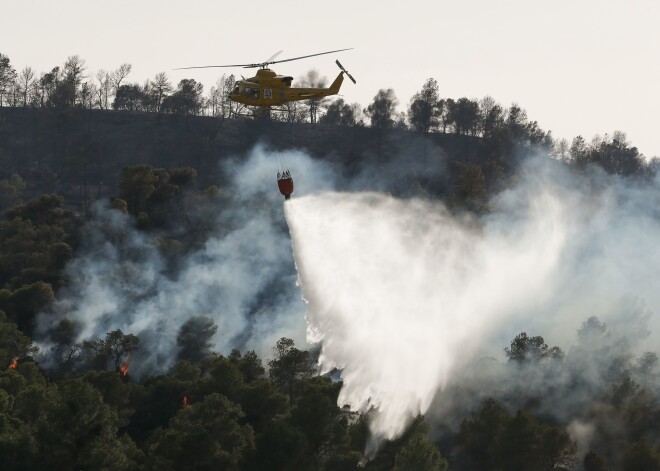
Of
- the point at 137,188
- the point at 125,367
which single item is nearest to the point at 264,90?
the point at 125,367

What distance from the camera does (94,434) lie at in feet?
232

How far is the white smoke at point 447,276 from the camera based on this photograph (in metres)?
87.2

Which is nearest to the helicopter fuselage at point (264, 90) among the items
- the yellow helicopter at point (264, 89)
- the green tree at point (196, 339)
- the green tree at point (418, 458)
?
the yellow helicopter at point (264, 89)

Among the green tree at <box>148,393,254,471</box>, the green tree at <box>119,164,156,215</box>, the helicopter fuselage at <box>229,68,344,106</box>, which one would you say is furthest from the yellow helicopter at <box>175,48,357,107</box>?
the green tree at <box>119,164,156,215</box>

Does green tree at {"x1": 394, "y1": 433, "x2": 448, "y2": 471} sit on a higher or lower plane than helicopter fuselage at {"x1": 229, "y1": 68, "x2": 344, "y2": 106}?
lower

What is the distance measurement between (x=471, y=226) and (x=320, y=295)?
49037mm

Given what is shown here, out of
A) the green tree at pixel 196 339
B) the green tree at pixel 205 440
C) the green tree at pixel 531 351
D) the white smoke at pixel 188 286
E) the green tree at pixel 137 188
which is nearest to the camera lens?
the green tree at pixel 205 440

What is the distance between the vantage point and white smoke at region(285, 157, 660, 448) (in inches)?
3433

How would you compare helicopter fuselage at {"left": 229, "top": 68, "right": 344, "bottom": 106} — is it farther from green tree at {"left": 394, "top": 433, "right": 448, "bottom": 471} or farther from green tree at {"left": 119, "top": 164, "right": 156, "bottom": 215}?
green tree at {"left": 119, "top": 164, "right": 156, "bottom": 215}

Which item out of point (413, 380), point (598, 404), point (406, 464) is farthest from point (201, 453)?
point (598, 404)

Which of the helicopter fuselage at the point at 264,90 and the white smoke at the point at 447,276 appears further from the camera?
the white smoke at the point at 447,276

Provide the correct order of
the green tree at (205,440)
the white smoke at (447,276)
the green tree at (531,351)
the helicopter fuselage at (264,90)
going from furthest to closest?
the green tree at (531,351) < the white smoke at (447,276) < the helicopter fuselage at (264,90) < the green tree at (205,440)

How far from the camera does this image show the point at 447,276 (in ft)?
381

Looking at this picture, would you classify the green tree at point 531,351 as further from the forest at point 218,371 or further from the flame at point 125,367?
the flame at point 125,367
